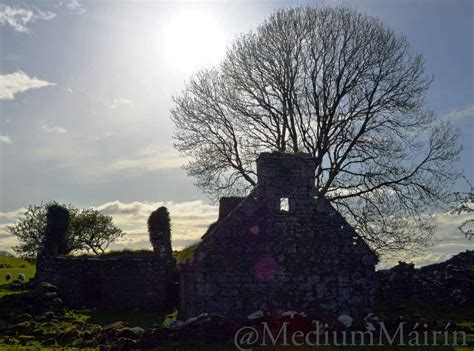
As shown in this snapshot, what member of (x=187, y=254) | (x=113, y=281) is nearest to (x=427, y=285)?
(x=187, y=254)

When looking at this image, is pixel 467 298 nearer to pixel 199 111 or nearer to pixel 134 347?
pixel 134 347

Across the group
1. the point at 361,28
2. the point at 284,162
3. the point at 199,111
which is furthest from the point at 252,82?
the point at 284,162

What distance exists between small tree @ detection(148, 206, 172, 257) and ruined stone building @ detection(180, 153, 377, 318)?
7550 millimetres

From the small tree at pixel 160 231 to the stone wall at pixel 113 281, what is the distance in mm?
624

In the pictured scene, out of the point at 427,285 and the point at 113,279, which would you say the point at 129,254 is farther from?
the point at 427,285

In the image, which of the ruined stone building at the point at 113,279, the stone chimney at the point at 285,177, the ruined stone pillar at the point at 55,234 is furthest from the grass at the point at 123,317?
the stone chimney at the point at 285,177

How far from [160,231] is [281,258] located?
30.8ft

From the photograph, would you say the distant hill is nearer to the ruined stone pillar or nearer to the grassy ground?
the grassy ground

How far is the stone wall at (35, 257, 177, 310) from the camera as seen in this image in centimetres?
2125

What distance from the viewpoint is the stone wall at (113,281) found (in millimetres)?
21250

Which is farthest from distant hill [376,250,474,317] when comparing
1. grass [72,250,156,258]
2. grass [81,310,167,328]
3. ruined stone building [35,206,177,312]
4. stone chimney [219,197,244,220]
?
grass [72,250,156,258]

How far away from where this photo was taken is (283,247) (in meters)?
14.1

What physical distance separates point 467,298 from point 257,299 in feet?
31.1

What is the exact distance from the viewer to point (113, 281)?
21609 mm
